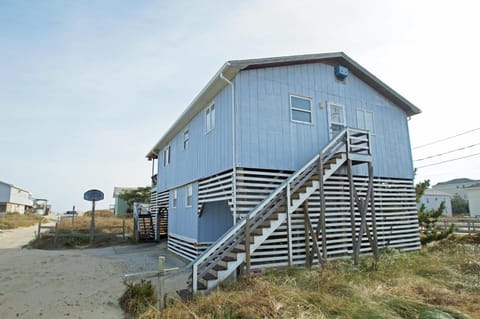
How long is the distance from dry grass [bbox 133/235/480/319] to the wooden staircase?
44 cm

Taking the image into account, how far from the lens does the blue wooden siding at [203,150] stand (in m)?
9.04

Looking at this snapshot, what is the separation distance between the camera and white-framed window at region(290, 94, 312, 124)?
9.69 meters

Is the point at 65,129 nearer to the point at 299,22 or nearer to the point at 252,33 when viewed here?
the point at 252,33

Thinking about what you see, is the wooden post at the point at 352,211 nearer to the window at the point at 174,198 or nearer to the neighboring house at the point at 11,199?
the window at the point at 174,198

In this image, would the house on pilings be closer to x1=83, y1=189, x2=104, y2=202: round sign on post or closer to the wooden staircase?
the wooden staircase

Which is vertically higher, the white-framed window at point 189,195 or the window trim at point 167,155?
the window trim at point 167,155

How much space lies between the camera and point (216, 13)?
28.2 ft

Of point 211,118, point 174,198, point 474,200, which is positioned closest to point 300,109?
point 211,118

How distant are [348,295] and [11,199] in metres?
56.3

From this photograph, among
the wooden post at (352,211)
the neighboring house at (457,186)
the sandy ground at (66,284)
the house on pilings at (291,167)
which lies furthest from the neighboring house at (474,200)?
the sandy ground at (66,284)

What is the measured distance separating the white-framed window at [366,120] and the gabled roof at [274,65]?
1.32 m

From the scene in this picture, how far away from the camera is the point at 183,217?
41.0 ft

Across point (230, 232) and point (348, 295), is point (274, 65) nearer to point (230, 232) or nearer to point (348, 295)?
point (230, 232)

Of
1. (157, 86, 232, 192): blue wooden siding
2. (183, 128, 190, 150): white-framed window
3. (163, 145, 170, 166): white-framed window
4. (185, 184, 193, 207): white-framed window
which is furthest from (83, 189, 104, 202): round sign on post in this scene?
(185, 184, 193, 207): white-framed window
